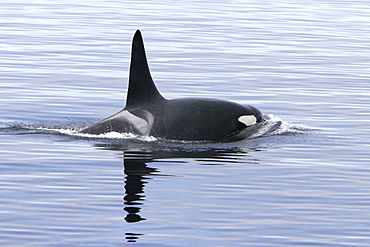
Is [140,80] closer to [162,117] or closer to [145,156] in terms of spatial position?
[162,117]

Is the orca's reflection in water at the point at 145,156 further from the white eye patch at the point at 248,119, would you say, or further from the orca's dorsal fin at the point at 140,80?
the white eye patch at the point at 248,119

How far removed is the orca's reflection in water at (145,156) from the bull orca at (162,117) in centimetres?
55

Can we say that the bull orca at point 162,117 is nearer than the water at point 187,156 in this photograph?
No

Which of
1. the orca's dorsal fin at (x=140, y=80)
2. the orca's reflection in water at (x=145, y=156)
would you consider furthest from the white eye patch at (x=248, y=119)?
A: the orca's dorsal fin at (x=140, y=80)

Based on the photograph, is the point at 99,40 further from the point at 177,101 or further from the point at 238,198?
the point at 238,198

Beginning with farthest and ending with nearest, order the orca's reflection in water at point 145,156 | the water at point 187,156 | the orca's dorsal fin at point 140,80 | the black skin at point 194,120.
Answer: the orca's dorsal fin at point 140,80 < the black skin at point 194,120 < the orca's reflection in water at point 145,156 < the water at point 187,156

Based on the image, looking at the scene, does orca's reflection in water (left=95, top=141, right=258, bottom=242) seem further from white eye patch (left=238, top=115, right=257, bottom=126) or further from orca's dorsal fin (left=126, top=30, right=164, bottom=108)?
white eye patch (left=238, top=115, right=257, bottom=126)

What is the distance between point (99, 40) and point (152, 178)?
24.6 m

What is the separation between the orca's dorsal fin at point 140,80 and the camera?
15.9 m

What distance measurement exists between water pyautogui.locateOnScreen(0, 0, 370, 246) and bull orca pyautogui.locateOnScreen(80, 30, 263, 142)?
1.40 ft

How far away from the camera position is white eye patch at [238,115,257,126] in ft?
53.9

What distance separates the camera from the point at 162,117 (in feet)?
51.9

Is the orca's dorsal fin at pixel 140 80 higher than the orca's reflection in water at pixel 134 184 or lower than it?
higher

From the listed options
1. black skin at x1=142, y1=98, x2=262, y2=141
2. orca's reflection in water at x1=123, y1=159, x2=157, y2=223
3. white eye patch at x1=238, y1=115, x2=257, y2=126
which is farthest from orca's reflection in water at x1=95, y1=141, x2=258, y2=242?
white eye patch at x1=238, y1=115, x2=257, y2=126
